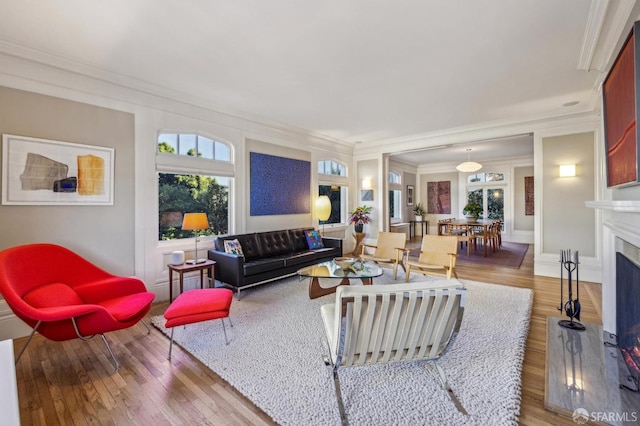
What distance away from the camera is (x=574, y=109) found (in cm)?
468

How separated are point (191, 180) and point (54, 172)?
157 centimetres

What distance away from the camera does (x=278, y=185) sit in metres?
5.59

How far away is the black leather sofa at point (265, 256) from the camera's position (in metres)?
3.96

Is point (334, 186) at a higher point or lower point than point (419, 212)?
higher

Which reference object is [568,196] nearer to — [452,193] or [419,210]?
[452,193]

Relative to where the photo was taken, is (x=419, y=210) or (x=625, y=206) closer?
(x=625, y=206)

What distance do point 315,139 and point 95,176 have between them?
4.08 m

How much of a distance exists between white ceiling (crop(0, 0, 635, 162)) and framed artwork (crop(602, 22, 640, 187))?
462mm

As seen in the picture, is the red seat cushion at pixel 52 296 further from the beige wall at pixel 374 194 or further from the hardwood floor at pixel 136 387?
the beige wall at pixel 374 194

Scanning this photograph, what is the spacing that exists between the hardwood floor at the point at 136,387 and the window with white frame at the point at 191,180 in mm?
1668

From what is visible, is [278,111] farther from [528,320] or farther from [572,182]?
[572,182]

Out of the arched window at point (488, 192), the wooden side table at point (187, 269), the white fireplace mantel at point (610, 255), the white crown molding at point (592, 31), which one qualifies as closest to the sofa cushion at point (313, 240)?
the wooden side table at point (187, 269)

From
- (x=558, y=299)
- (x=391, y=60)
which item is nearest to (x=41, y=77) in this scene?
(x=391, y=60)

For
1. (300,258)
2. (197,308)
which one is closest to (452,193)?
(300,258)
